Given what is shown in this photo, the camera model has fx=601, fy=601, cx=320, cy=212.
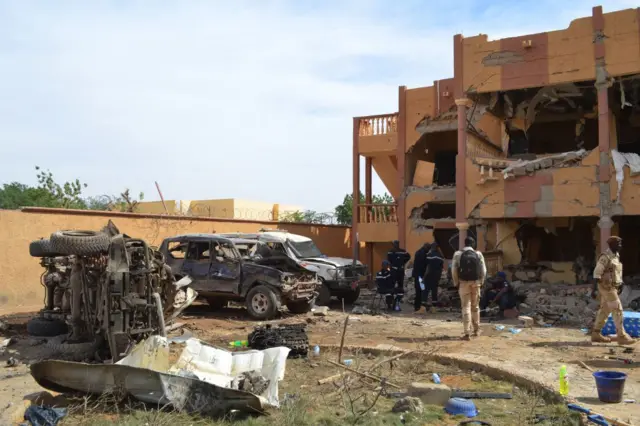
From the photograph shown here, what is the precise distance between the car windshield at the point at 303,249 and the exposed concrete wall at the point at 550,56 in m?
6.07

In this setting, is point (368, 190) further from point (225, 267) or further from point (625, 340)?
point (625, 340)

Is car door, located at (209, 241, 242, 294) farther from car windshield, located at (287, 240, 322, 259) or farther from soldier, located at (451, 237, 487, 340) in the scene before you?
soldier, located at (451, 237, 487, 340)

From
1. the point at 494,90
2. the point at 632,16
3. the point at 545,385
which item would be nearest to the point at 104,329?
the point at 545,385

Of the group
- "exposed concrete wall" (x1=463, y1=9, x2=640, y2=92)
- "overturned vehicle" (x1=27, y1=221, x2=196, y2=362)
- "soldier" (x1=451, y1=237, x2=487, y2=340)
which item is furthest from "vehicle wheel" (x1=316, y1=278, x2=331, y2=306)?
"exposed concrete wall" (x1=463, y1=9, x2=640, y2=92)

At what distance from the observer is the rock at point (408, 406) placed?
6023mm

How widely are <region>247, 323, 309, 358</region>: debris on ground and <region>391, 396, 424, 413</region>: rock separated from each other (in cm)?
276

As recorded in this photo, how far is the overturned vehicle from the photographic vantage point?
7.89m

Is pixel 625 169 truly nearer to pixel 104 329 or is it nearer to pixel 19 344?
pixel 104 329

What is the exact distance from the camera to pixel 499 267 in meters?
17.2

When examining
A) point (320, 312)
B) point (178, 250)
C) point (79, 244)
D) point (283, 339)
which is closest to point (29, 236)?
point (178, 250)

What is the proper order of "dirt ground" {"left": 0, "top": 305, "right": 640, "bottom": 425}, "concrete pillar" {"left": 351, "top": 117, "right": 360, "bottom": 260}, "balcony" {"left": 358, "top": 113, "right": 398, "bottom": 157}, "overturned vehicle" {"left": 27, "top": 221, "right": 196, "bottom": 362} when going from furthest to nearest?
"concrete pillar" {"left": 351, "top": 117, "right": 360, "bottom": 260} < "balcony" {"left": 358, "top": 113, "right": 398, "bottom": 157} < "overturned vehicle" {"left": 27, "top": 221, "right": 196, "bottom": 362} < "dirt ground" {"left": 0, "top": 305, "right": 640, "bottom": 425}

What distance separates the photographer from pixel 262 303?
12578mm

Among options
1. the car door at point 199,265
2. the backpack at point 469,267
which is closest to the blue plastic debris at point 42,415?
the backpack at point 469,267

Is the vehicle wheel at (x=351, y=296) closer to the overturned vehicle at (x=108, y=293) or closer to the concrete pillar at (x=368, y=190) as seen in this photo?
the concrete pillar at (x=368, y=190)
